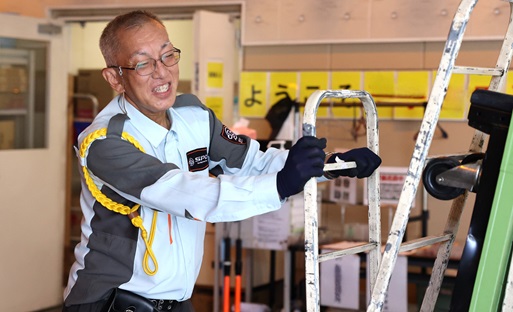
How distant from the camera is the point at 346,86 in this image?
18.0 feet

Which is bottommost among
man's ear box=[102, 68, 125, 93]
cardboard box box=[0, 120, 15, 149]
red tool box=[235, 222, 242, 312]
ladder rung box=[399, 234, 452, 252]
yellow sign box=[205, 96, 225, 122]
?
red tool box=[235, 222, 242, 312]

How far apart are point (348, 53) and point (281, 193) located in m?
3.60

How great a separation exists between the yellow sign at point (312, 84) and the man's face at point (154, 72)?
10.3ft

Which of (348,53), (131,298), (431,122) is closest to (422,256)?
(348,53)

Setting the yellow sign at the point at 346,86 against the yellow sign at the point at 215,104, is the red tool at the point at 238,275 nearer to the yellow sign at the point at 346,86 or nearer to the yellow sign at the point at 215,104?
the yellow sign at the point at 215,104

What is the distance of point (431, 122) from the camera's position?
6.15 feet

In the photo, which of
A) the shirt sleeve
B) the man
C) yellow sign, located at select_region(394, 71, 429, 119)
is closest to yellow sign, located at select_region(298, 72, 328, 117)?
yellow sign, located at select_region(394, 71, 429, 119)

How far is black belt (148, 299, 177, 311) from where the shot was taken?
2.42 m

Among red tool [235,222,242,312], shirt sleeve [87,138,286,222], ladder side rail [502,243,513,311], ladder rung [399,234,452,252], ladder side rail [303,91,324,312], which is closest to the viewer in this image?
ladder side rail [502,243,513,311]

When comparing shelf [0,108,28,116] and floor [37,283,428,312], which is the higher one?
shelf [0,108,28,116]

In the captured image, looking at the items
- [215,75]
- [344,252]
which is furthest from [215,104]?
[344,252]

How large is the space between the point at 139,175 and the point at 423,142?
733mm

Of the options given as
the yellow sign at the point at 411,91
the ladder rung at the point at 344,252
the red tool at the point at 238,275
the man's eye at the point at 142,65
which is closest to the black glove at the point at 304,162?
the ladder rung at the point at 344,252

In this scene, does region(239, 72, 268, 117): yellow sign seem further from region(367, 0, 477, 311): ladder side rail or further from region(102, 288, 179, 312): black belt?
region(367, 0, 477, 311): ladder side rail
